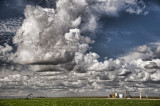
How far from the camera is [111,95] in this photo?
131 m

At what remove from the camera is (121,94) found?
121 metres

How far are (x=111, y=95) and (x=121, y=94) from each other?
11702 millimetres

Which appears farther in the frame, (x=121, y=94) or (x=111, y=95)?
(x=111, y=95)
